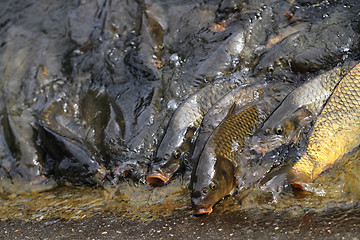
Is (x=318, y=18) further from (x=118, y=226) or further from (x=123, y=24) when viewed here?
(x=118, y=226)

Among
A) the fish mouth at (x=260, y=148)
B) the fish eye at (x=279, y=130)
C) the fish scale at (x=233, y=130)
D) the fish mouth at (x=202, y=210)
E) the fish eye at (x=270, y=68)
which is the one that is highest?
A: the fish eye at (x=270, y=68)

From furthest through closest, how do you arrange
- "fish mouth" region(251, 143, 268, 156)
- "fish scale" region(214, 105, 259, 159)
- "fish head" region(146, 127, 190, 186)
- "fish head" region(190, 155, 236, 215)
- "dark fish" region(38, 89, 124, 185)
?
"dark fish" region(38, 89, 124, 185)
"fish head" region(146, 127, 190, 186)
"fish mouth" region(251, 143, 268, 156)
"fish scale" region(214, 105, 259, 159)
"fish head" region(190, 155, 236, 215)

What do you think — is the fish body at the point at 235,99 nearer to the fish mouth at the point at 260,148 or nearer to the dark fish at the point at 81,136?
the fish mouth at the point at 260,148

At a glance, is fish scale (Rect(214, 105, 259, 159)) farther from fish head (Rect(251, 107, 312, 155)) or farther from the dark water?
the dark water

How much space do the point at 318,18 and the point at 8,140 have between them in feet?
16.3

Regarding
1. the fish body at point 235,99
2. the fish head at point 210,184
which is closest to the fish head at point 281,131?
the fish body at point 235,99

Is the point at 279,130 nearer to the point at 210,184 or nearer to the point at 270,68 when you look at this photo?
the point at 210,184

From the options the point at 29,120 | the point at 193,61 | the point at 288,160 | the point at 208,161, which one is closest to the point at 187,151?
the point at 208,161

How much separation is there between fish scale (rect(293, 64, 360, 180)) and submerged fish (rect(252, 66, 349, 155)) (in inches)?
9.2

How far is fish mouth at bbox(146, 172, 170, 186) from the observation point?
175 inches

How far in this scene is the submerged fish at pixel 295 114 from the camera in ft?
14.4

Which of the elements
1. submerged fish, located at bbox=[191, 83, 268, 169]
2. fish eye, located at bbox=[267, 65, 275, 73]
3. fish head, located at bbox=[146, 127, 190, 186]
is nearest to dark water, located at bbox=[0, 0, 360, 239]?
fish eye, located at bbox=[267, 65, 275, 73]

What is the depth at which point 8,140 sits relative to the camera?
582 centimetres

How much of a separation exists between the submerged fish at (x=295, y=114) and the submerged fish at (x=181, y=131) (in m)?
0.81
